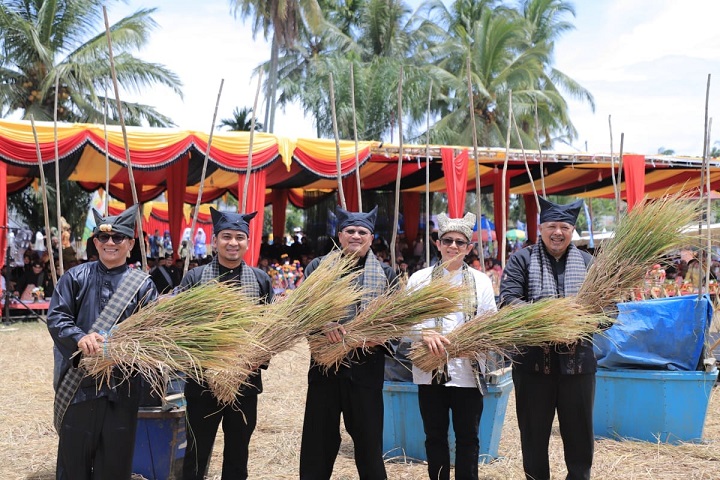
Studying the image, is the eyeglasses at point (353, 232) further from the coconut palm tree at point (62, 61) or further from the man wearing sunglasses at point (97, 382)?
the coconut palm tree at point (62, 61)

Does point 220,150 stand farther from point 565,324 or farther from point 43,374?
point 565,324

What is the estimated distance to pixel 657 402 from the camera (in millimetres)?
3846

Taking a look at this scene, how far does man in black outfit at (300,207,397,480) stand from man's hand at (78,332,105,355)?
0.84m

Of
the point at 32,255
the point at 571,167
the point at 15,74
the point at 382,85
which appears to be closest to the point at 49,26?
the point at 15,74

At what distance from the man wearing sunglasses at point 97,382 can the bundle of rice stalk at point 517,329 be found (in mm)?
1076

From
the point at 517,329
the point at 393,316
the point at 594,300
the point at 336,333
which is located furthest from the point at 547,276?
the point at 336,333

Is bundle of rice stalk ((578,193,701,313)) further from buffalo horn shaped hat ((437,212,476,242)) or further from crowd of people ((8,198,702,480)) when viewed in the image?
buffalo horn shaped hat ((437,212,476,242))

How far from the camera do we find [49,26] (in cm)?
1348

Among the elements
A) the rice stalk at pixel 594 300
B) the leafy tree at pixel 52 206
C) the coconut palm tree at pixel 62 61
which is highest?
the coconut palm tree at pixel 62 61

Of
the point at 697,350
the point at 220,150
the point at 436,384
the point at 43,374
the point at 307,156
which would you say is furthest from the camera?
the point at 307,156

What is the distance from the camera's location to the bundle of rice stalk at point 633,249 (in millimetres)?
2896

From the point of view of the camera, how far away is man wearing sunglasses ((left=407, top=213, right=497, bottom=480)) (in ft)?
9.25

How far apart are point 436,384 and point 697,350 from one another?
67.4 inches

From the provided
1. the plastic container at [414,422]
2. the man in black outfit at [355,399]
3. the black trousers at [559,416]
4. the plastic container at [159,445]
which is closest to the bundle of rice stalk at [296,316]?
the man in black outfit at [355,399]
